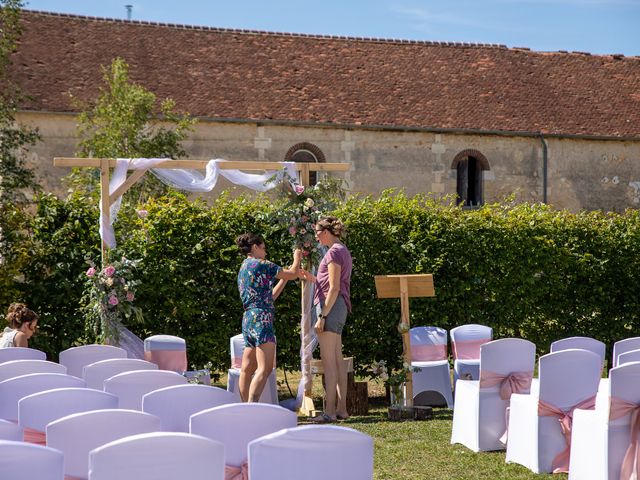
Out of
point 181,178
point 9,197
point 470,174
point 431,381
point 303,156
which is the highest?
point 303,156

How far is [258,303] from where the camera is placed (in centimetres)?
1007

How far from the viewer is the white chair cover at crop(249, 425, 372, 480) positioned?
4.77 metres

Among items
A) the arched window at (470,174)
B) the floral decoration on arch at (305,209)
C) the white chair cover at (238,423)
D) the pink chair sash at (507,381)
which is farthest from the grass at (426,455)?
the arched window at (470,174)

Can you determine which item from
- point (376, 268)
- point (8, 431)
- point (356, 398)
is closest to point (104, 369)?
point (8, 431)

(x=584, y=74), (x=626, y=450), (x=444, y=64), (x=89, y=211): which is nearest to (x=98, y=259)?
(x=89, y=211)

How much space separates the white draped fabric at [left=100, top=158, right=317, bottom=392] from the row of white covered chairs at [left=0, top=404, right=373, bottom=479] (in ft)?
20.7

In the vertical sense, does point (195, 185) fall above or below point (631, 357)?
above

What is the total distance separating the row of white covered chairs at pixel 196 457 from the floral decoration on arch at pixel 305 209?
693cm

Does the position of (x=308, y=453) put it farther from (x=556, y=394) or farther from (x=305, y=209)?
(x=305, y=209)

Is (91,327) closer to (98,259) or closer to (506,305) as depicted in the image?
(98,259)

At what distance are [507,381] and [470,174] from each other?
21.2m

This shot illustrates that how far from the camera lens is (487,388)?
30.1ft

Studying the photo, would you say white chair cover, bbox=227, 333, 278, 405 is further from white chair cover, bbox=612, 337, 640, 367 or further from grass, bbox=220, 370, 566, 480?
white chair cover, bbox=612, 337, 640, 367

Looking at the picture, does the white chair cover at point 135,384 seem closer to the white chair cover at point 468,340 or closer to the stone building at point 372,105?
the white chair cover at point 468,340
